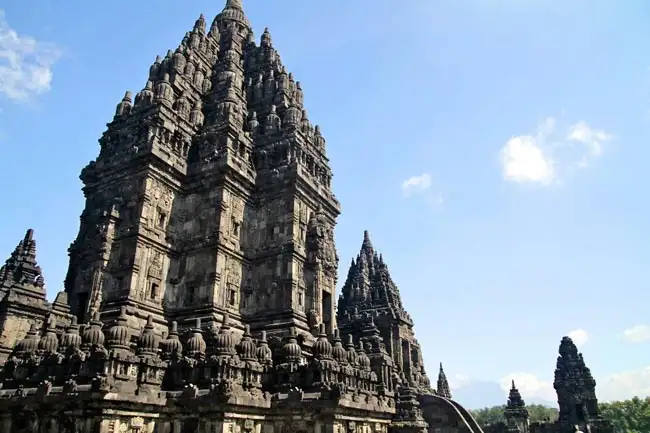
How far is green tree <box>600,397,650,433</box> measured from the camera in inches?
2487

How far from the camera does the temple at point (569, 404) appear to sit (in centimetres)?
3856

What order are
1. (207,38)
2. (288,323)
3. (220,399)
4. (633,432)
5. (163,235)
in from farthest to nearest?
(633,432) → (207,38) → (163,235) → (288,323) → (220,399)

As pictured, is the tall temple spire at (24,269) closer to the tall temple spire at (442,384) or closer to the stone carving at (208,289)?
the stone carving at (208,289)

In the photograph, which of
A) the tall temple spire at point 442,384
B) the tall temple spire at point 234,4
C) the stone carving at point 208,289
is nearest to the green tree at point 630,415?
the tall temple spire at point 442,384

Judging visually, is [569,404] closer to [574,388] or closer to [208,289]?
[574,388]

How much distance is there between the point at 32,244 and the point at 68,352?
11.2 metres

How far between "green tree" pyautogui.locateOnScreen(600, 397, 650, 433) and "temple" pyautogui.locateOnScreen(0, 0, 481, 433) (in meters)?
45.0

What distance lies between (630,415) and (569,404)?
36.9 metres

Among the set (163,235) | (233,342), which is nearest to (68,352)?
(233,342)

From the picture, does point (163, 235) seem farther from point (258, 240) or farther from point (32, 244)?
point (32, 244)

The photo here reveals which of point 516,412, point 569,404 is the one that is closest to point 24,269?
point 516,412

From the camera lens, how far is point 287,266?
27219 millimetres

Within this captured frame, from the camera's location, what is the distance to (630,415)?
67500 mm

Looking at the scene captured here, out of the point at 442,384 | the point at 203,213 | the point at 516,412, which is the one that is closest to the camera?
the point at 203,213
